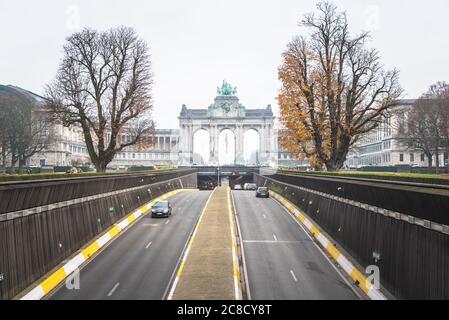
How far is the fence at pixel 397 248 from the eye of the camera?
1635 centimetres

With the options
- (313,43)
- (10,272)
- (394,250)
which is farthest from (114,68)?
(394,250)

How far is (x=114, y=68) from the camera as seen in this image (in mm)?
52719

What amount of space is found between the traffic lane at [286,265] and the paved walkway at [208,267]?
49.7 inches

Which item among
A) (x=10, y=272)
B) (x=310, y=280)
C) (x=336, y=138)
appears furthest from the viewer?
(x=336, y=138)

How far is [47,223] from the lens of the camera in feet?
79.6

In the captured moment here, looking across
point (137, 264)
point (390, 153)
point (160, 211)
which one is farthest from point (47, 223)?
point (390, 153)

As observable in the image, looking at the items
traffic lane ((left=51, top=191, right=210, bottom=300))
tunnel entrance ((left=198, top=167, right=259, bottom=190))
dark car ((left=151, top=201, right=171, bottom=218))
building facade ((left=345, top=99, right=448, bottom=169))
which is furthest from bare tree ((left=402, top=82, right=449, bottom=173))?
tunnel entrance ((left=198, top=167, right=259, bottom=190))

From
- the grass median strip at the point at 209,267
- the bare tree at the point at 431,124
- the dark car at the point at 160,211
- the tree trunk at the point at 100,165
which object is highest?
the bare tree at the point at 431,124

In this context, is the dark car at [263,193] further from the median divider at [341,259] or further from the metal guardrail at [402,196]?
the metal guardrail at [402,196]

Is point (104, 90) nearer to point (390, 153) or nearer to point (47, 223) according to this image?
point (47, 223)

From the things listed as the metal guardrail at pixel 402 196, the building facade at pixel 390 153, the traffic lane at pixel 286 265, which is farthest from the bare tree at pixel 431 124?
the metal guardrail at pixel 402 196

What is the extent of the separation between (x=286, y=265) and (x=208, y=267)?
459 cm

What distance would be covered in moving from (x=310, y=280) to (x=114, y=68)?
37705mm
